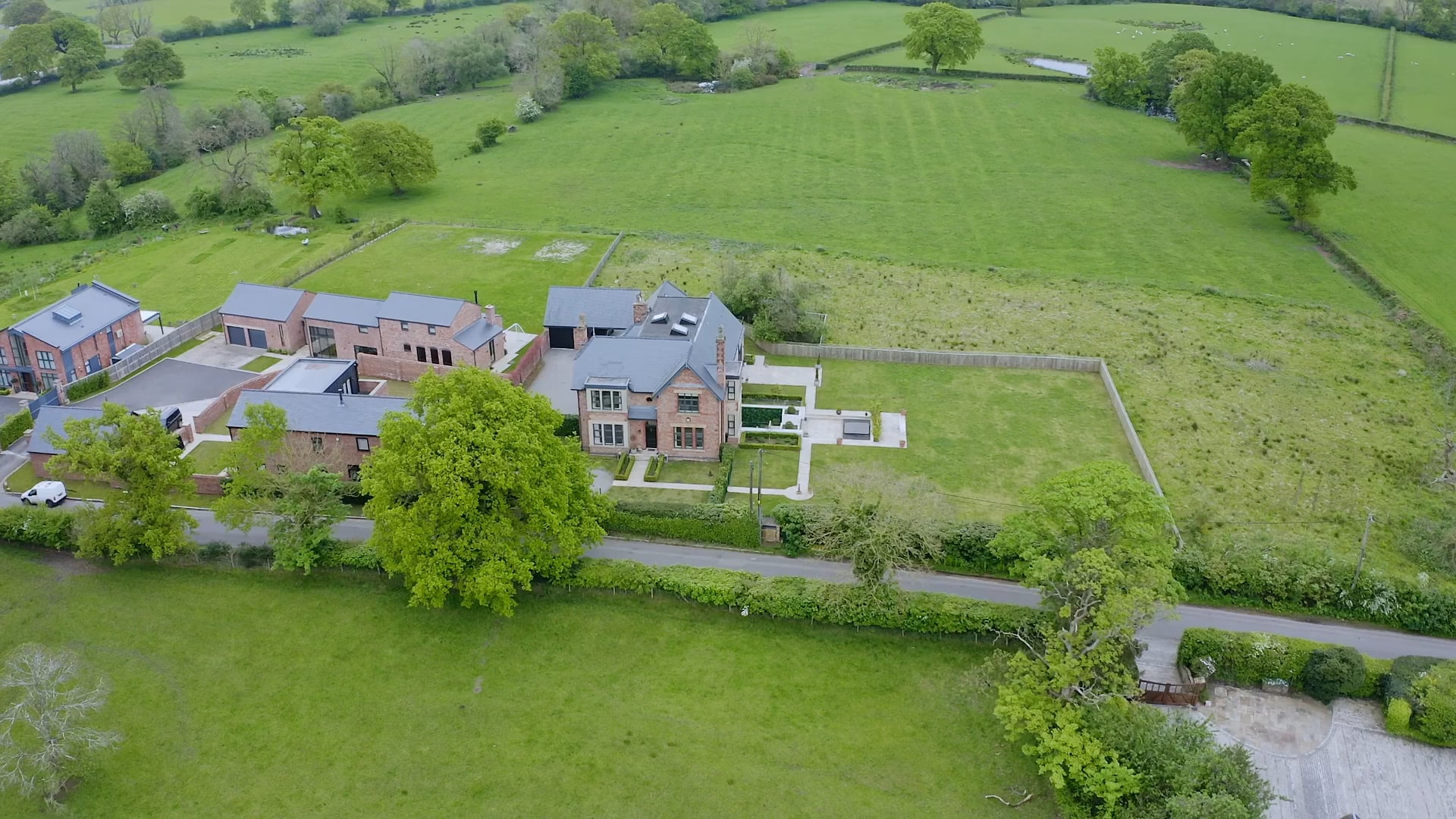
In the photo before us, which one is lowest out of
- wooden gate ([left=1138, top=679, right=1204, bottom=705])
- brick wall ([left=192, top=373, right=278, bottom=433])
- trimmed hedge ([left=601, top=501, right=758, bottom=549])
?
wooden gate ([left=1138, top=679, right=1204, bottom=705])

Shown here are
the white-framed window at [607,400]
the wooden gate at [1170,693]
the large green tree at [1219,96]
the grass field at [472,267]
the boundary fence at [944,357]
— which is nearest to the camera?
the wooden gate at [1170,693]

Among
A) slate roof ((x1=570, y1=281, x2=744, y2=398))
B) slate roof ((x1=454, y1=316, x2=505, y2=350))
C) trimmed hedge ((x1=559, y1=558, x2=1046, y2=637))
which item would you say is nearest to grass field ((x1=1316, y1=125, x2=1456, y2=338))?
trimmed hedge ((x1=559, y1=558, x2=1046, y2=637))

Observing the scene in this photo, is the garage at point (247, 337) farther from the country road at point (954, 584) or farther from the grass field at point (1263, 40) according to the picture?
the grass field at point (1263, 40)

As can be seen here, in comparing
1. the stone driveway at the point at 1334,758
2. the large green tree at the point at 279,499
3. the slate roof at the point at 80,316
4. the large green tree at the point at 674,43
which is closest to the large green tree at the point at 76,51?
the large green tree at the point at 674,43

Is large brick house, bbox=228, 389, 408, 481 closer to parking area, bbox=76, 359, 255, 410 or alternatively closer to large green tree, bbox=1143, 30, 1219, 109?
parking area, bbox=76, 359, 255, 410

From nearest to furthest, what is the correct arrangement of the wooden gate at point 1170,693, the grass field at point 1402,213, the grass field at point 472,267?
the wooden gate at point 1170,693 < the grass field at point 1402,213 < the grass field at point 472,267

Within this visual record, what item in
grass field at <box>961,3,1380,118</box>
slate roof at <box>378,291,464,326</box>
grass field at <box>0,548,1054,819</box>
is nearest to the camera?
grass field at <box>0,548,1054,819</box>
